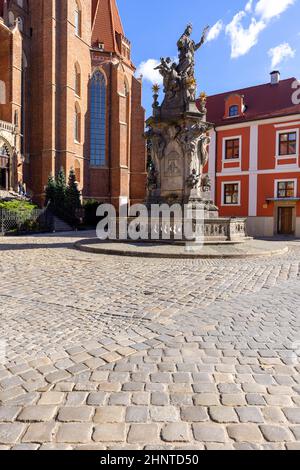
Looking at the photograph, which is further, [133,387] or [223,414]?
[133,387]

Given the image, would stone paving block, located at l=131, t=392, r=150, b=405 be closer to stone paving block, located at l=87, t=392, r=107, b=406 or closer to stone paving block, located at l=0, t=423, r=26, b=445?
stone paving block, located at l=87, t=392, r=107, b=406

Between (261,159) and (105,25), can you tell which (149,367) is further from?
(105,25)

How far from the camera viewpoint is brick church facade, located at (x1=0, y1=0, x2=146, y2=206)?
112ft

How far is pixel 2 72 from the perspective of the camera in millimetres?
34750

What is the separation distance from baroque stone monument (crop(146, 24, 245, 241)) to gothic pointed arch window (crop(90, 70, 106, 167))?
81.9 ft

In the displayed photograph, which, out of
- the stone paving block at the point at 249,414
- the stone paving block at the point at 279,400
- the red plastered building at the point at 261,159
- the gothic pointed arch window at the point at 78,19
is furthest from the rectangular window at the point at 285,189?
the gothic pointed arch window at the point at 78,19

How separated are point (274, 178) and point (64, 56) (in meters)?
24.5

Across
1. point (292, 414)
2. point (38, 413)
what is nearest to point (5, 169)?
point (38, 413)

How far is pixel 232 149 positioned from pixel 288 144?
4322 mm

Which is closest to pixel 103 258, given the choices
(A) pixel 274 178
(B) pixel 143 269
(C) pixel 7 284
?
(B) pixel 143 269

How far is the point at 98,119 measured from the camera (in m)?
41.1

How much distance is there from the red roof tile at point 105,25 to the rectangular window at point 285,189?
27.9 meters

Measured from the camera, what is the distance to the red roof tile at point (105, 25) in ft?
141
